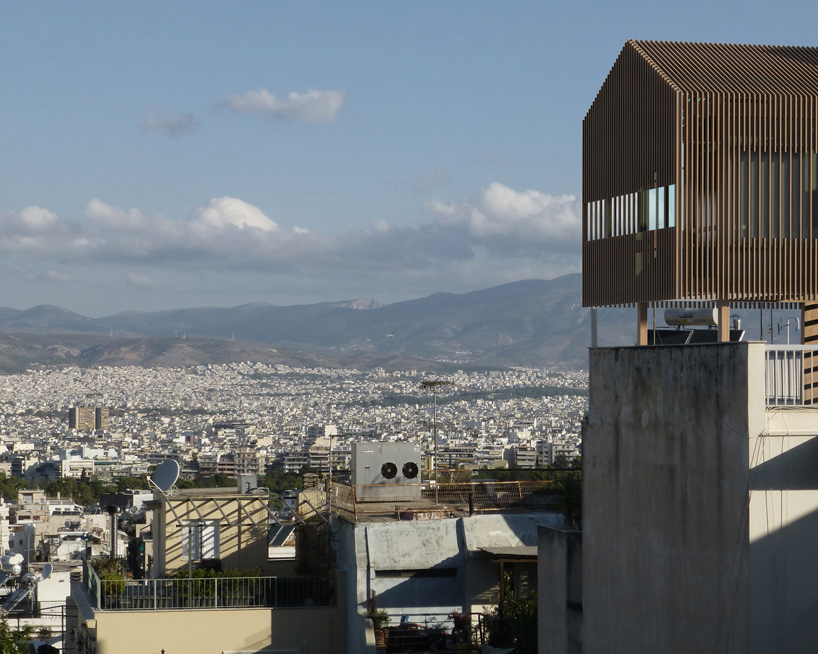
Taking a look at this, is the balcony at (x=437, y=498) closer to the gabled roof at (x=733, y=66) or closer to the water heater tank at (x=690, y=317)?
the water heater tank at (x=690, y=317)

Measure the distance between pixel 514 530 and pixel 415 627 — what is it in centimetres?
225

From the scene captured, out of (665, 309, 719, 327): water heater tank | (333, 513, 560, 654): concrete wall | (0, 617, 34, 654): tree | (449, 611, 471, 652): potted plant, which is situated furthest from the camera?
(0, 617, 34, 654): tree

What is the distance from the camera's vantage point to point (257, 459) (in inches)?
6752

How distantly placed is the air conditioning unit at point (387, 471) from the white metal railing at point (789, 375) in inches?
392

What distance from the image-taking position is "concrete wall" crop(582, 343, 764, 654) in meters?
10.6

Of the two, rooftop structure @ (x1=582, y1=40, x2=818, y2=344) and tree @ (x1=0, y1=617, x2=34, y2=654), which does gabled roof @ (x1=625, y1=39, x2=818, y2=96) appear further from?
tree @ (x1=0, y1=617, x2=34, y2=654)

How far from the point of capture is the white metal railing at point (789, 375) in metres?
11.2

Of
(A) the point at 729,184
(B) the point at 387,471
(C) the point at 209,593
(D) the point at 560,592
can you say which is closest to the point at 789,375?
(A) the point at 729,184

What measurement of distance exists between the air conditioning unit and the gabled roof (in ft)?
30.9

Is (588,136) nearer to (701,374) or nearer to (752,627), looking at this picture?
(701,374)

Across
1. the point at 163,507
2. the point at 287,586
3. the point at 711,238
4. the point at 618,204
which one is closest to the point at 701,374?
the point at 711,238

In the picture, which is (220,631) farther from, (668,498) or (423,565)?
(668,498)

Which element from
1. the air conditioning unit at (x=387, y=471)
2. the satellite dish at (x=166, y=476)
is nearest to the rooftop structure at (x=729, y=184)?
the air conditioning unit at (x=387, y=471)

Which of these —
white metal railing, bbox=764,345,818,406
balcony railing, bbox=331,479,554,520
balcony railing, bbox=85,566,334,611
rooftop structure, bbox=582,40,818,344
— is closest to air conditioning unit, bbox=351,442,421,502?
balcony railing, bbox=331,479,554,520
